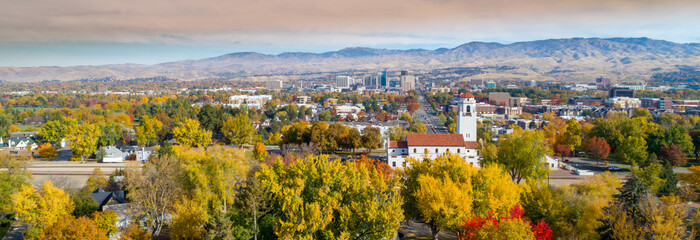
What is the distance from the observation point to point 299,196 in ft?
63.7

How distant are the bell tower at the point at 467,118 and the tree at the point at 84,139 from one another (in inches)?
1441

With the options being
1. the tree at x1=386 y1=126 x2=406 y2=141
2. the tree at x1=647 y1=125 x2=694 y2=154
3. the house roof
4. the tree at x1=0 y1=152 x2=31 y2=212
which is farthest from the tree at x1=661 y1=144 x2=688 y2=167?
the tree at x1=0 y1=152 x2=31 y2=212

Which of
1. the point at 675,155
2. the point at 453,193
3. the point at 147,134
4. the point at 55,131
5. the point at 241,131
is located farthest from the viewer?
the point at 147,134

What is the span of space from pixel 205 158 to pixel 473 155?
75.3 feet

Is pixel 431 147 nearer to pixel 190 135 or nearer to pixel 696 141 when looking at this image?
pixel 190 135

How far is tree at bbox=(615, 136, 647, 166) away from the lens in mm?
38106

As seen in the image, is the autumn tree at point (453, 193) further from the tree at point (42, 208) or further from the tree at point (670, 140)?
the tree at point (670, 140)

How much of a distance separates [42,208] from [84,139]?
25.5 m

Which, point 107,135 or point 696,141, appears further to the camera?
point 107,135

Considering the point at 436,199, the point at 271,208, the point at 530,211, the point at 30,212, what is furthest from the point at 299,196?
the point at 30,212

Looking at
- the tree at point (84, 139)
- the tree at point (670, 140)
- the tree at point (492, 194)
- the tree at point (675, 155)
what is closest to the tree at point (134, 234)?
the tree at point (492, 194)

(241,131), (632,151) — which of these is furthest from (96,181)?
(632,151)

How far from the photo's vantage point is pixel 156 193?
74.0 ft

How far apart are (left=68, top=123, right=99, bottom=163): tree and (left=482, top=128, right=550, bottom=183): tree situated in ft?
126
